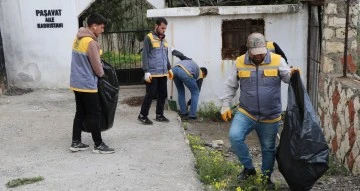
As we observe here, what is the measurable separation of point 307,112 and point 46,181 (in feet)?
8.69

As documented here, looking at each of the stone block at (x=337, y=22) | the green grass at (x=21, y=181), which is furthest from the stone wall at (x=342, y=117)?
the green grass at (x=21, y=181)

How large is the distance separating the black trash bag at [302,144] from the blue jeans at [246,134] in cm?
23

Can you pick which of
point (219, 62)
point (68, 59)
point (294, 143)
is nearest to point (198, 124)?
point (219, 62)

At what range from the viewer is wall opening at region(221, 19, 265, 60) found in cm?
861

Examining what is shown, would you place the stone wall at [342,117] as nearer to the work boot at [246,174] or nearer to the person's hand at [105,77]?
the work boot at [246,174]

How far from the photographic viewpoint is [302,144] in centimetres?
412

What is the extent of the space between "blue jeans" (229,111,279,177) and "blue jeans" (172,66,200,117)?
346 centimetres

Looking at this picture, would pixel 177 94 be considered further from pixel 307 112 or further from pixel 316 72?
pixel 307 112

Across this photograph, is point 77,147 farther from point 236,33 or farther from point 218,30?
point 236,33

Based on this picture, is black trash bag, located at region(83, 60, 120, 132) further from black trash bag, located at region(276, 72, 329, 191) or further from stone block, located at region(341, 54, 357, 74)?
stone block, located at region(341, 54, 357, 74)

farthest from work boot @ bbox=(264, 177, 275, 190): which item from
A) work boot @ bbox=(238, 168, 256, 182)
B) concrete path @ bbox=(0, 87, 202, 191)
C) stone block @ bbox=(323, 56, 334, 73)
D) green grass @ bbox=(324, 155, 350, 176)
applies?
stone block @ bbox=(323, 56, 334, 73)

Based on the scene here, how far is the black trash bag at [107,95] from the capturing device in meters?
5.21

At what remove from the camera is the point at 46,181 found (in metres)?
4.37

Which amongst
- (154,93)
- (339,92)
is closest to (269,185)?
(339,92)
